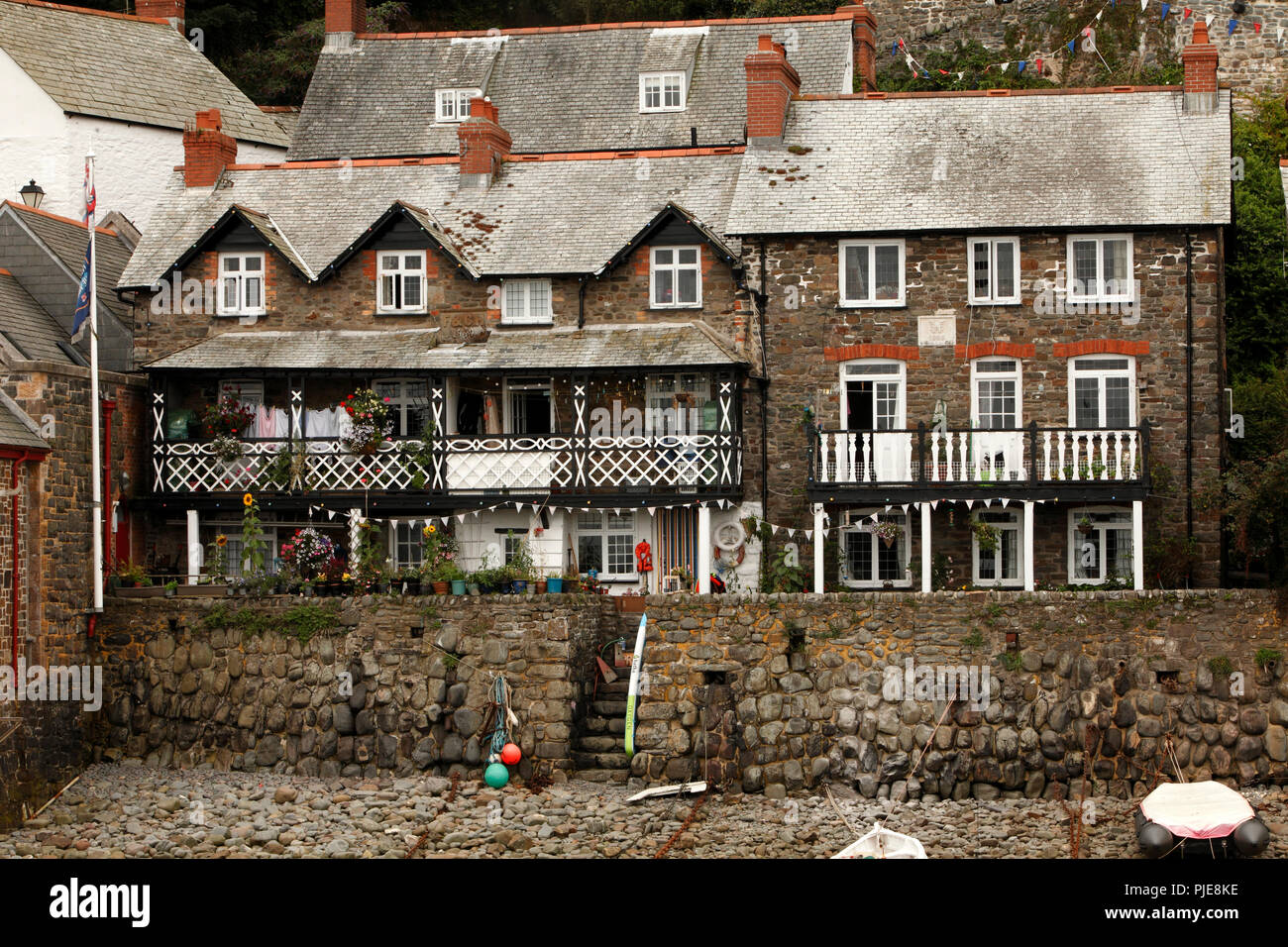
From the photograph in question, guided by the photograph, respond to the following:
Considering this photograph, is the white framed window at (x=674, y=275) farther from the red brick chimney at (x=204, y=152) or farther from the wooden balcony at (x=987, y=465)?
the red brick chimney at (x=204, y=152)

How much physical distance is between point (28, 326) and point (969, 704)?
1703 cm

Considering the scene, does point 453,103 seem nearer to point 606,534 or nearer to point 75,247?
point 75,247

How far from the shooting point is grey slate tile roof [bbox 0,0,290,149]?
37750mm

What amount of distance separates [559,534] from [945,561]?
21.2ft

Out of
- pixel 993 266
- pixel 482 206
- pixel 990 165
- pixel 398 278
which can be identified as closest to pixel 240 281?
pixel 398 278

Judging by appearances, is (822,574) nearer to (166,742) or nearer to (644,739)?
(644,739)

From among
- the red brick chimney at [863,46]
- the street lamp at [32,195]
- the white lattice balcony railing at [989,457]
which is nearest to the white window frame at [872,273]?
the white lattice balcony railing at [989,457]

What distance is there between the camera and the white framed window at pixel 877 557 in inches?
1147

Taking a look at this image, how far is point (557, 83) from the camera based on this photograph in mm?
40594

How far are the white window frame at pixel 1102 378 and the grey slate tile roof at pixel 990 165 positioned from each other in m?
2.22

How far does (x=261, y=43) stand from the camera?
1922 inches

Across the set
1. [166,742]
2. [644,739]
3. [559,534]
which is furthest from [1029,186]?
[166,742]

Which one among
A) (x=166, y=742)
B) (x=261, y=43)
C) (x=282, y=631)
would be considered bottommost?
(x=166, y=742)

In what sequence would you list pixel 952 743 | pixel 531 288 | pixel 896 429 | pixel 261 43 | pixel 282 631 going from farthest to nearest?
pixel 261 43 < pixel 531 288 < pixel 896 429 < pixel 282 631 < pixel 952 743
